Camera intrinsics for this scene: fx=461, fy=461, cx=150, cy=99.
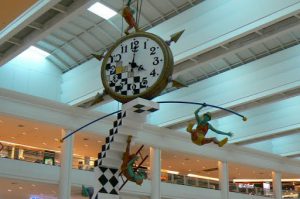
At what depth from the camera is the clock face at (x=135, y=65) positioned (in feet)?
27.0

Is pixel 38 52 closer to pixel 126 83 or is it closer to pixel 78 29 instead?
pixel 78 29

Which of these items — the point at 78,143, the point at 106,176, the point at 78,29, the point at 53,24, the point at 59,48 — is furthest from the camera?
the point at 78,143

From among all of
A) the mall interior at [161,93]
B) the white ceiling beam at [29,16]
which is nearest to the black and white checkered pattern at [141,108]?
the mall interior at [161,93]

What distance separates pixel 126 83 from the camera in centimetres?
854

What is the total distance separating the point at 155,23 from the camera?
2044 cm

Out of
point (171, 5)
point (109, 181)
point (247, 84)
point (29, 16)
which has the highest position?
point (171, 5)

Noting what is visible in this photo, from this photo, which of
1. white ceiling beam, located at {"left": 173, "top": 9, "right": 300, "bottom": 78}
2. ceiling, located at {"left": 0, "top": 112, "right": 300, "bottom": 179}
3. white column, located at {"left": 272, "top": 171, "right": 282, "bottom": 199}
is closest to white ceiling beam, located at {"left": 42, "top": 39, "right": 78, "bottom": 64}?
ceiling, located at {"left": 0, "top": 112, "right": 300, "bottom": 179}

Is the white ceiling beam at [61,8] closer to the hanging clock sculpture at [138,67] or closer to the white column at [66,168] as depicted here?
the hanging clock sculpture at [138,67]

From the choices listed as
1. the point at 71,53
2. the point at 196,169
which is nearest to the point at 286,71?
the point at 71,53

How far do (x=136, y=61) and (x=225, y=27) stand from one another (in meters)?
9.92

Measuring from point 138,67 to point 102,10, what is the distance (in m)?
12.1

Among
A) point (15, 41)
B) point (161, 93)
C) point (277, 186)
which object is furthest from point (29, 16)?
point (277, 186)

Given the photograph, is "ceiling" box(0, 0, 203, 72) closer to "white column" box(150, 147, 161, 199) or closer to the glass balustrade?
the glass balustrade

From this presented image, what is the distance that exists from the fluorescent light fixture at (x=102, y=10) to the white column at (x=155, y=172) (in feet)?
38.9
